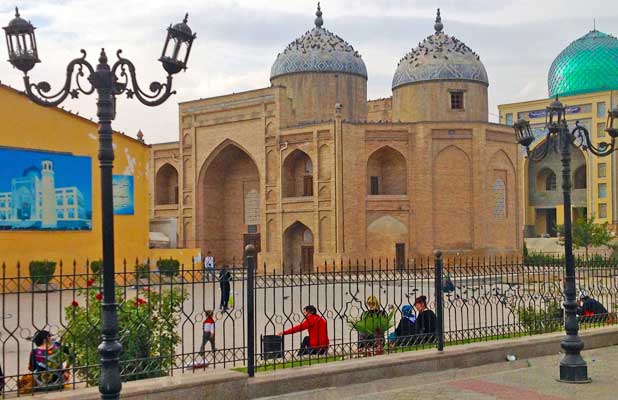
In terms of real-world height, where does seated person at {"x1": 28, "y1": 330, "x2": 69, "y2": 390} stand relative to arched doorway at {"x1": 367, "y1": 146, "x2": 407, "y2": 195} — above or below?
below

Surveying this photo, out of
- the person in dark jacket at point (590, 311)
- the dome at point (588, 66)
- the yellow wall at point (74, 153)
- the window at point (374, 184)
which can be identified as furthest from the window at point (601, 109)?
the person in dark jacket at point (590, 311)

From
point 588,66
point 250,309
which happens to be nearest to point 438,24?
point 588,66

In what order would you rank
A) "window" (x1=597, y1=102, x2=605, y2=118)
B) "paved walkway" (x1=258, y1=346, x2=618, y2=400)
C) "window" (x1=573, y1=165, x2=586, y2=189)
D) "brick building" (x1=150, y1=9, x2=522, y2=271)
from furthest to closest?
"window" (x1=573, y1=165, x2=586, y2=189) → "window" (x1=597, y1=102, x2=605, y2=118) → "brick building" (x1=150, y1=9, x2=522, y2=271) → "paved walkway" (x1=258, y1=346, x2=618, y2=400)

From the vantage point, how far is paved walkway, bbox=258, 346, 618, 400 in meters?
7.98

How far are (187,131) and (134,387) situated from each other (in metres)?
30.6

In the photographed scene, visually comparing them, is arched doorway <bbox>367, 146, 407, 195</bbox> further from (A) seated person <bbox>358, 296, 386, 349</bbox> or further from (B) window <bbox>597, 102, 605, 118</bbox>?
(A) seated person <bbox>358, 296, 386, 349</bbox>

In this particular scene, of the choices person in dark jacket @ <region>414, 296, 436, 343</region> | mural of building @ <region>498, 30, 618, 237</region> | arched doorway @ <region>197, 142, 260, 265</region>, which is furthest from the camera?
mural of building @ <region>498, 30, 618, 237</region>

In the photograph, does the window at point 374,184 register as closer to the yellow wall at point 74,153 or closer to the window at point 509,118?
the yellow wall at point 74,153

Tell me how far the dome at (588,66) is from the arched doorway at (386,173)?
54.0 feet

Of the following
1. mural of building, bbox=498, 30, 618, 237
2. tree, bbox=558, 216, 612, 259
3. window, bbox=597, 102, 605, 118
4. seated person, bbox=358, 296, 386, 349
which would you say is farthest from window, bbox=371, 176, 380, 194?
seated person, bbox=358, 296, 386, 349

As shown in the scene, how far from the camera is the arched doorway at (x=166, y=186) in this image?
39000 millimetres

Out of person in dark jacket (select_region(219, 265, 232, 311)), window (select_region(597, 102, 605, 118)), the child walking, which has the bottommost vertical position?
the child walking

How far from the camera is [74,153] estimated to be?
23875 mm

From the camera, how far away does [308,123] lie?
32.3 m
